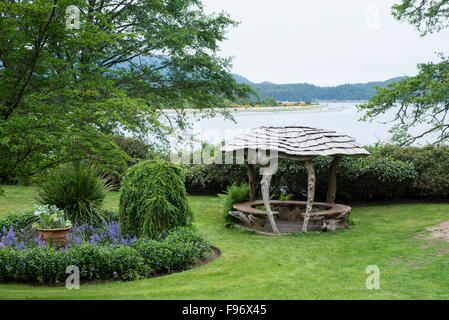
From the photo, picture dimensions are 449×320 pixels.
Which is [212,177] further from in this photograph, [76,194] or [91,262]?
[91,262]

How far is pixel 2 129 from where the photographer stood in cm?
507

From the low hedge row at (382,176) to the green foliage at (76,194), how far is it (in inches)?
214

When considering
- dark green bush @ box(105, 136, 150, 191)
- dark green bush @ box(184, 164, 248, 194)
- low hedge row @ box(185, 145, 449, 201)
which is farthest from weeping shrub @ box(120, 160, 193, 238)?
dark green bush @ box(105, 136, 150, 191)

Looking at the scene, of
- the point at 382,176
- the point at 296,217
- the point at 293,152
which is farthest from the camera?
the point at 382,176

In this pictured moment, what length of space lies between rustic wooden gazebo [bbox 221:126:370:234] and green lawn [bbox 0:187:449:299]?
434 millimetres

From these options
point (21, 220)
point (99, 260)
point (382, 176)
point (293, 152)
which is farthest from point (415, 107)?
point (21, 220)

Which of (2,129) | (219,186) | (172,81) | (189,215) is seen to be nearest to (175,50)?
(172,81)

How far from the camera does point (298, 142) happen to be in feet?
30.1

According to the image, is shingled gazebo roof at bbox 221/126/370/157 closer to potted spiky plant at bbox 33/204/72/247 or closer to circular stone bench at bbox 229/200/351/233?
circular stone bench at bbox 229/200/351/233

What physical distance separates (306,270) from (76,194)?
16.6ft

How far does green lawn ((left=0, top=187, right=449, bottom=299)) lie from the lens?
16.6ft

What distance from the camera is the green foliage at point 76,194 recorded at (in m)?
8.63

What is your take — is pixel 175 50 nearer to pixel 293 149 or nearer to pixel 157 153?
pixel 157 153

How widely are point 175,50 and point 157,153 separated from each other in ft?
12.7
